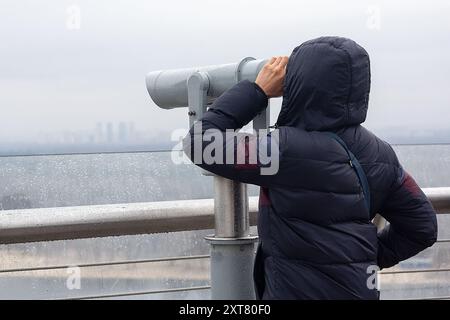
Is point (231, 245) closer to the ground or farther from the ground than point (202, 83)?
closer to the ground

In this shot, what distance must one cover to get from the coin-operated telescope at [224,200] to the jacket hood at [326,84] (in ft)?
0.92

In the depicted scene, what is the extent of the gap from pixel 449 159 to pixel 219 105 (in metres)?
3.31

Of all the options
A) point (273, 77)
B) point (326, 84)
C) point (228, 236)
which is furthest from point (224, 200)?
point (326, 84)

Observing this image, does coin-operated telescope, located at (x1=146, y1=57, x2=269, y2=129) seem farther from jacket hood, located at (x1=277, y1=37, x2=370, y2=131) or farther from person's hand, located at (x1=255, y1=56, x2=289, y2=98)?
jacket hood, located at (x1=277, y1=37, x2=370, y2=131)

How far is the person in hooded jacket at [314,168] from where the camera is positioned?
2.28m

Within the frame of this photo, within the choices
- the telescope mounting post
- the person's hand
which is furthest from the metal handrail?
the person's hand

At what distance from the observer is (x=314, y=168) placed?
229cm

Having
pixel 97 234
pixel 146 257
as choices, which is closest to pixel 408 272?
pixel 146 257

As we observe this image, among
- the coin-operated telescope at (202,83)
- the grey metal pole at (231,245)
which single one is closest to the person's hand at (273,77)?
the coin-operated telescope at (202,83)

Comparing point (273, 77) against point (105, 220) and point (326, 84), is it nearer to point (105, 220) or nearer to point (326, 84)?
point (326, 84)

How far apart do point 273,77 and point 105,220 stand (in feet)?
2.93

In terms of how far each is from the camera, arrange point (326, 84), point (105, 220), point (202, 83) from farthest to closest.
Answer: point (105, 220)
point (202, 83)
point (326, 84)

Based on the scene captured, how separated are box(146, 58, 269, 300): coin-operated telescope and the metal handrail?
32 centimetres
